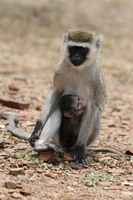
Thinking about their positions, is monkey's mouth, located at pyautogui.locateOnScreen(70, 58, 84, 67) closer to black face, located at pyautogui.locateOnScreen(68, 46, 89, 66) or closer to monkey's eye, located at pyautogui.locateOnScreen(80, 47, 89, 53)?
black face, located at pyautogui.locateOnScreen(68, 46, 89, 66)

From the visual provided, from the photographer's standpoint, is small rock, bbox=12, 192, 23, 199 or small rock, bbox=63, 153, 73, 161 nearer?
small rock, bbox=12, 192, 23, 199

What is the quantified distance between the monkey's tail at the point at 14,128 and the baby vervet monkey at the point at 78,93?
450 millimetres

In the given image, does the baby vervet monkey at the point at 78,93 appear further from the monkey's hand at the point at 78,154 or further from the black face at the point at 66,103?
the black face at the point at 66,103

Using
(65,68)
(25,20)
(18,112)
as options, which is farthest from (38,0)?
(65,68)

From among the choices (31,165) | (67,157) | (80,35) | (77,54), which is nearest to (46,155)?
(67,157)

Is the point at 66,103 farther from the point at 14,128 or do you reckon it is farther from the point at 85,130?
the point at 14,128

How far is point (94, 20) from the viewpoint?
66.4ft

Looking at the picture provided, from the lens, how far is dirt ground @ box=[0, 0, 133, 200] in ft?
13.7

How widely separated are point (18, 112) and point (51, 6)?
→ 13.9 m

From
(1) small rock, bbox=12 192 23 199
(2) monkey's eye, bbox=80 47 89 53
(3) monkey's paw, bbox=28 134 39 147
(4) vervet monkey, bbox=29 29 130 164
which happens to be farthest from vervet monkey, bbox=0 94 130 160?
(1) small rock, bbox=12 192 23 199

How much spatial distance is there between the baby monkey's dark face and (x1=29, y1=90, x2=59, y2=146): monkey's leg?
7.8 inches

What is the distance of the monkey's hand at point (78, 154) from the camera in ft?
16.8

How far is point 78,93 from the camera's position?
A: 554 cm

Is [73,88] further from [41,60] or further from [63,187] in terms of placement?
[41,60]
